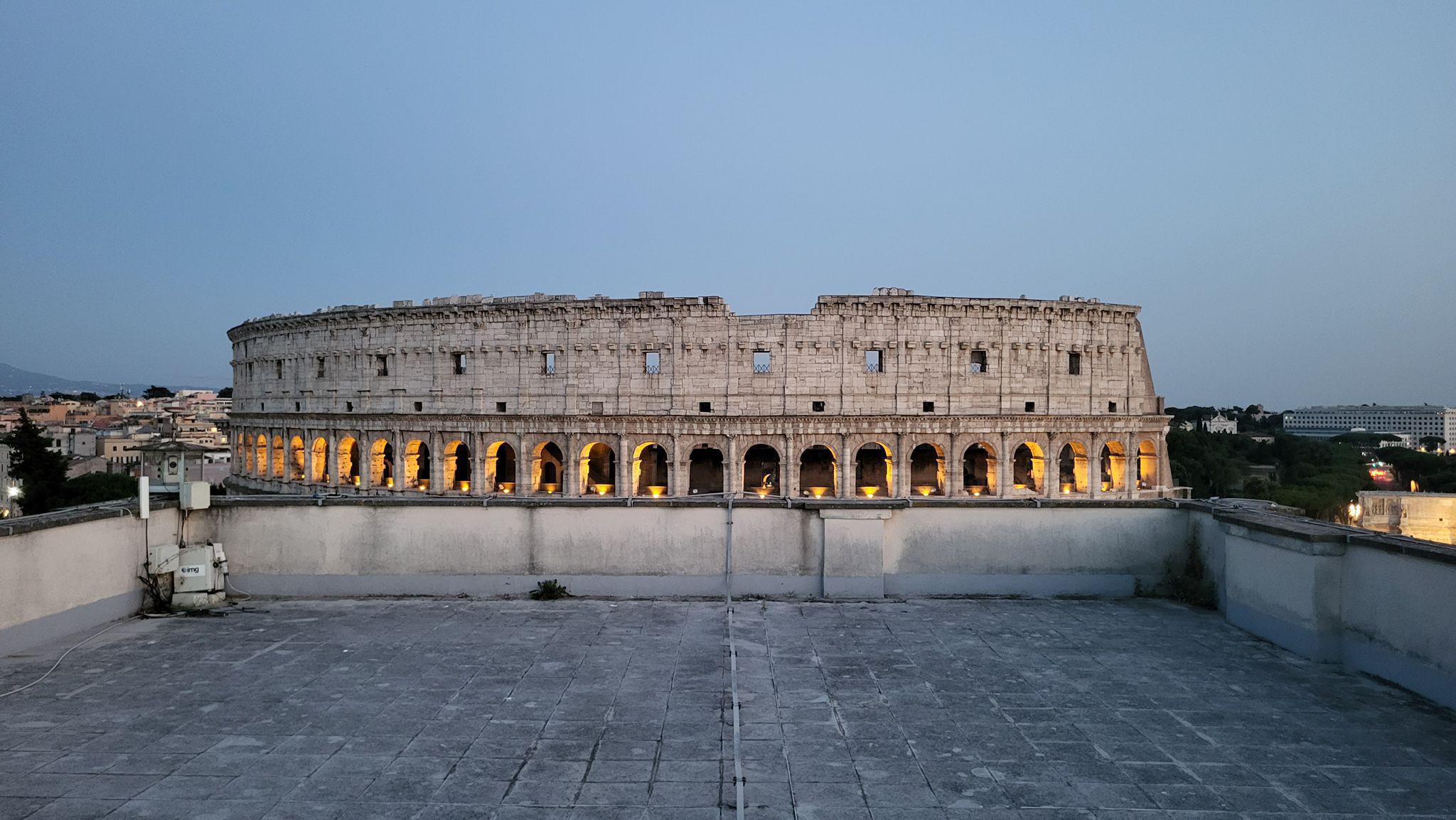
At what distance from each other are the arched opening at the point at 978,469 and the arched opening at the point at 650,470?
1573 centimetres

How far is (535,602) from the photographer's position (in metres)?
11.9

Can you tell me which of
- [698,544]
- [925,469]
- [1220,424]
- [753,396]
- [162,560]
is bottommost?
[925,469]

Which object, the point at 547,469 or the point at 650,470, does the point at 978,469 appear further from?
the point at 547,469

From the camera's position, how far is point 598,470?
143 feet

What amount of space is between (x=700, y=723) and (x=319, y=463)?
45.0 m

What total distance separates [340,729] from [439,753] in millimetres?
1207

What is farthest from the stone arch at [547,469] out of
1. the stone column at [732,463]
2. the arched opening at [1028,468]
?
the arched opening at [1028,468]

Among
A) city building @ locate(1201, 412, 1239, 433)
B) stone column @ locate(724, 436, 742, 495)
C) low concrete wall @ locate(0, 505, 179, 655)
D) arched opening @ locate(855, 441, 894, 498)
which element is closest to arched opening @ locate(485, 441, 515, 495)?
stone column @ locate(724, 436, 742, 495)

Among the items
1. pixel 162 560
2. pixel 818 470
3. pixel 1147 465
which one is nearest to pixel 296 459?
pixel 818 470

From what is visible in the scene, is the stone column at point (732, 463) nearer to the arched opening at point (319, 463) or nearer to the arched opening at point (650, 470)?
the arched opening at point (650, 470)

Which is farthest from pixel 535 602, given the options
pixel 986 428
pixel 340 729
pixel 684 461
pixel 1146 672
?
pixel 986 428

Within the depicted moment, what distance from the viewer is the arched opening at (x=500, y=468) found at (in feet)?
134

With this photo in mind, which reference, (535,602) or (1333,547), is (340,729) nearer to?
(535,602)

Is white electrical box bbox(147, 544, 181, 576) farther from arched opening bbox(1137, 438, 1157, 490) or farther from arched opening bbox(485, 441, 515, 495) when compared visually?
arched opening bbox(1137, 438, 1157, 490)
